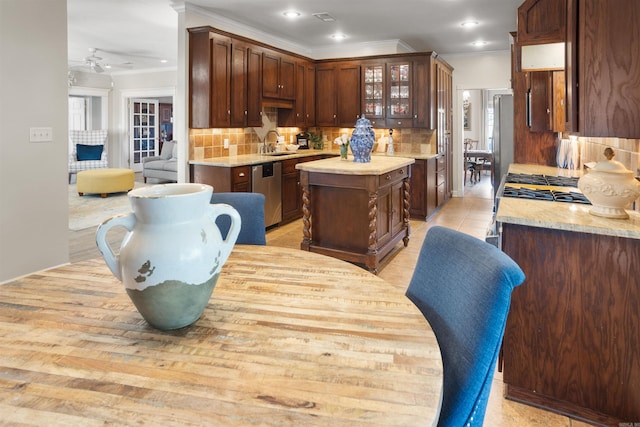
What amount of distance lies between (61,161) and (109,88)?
7831mm

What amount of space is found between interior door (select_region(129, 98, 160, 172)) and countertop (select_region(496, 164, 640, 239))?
10.1m

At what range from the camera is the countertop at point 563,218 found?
168 centimetres

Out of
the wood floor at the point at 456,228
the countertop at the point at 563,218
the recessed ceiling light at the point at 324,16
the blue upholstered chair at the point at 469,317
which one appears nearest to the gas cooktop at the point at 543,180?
the countertop at the point at 563,218

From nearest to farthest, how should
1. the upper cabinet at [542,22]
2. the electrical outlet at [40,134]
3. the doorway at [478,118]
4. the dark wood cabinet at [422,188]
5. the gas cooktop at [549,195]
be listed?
the gas cooktop at [549,195] < the upper cabinet at [542,22] < the electrical outlet at [40,134] < the dark wood cabinet at [422,188] < the doorway at [478,118]

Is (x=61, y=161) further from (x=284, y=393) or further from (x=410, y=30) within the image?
(x=410, y=30)

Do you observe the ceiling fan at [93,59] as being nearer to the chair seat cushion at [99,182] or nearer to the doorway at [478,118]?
the chair seat cushion at [99,182]

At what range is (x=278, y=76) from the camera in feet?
19.5

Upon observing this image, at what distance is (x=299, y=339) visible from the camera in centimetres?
92

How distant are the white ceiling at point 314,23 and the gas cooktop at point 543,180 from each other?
230cm

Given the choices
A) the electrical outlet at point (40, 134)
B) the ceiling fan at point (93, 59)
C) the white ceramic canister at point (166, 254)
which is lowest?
the white ceramic canister at point (166, 254)

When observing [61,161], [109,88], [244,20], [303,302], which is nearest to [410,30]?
[244,20]

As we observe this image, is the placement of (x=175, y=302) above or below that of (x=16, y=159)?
below

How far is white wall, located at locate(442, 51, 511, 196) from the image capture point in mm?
7395

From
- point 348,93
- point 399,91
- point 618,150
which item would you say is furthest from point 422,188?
point 618,150
